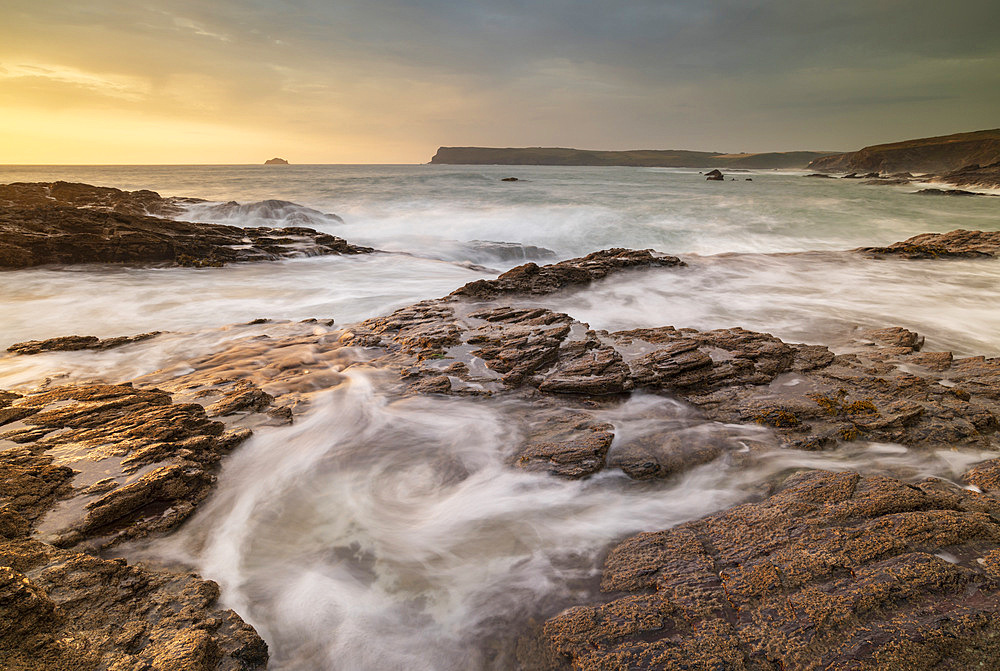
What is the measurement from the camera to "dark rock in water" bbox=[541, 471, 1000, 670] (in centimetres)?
206

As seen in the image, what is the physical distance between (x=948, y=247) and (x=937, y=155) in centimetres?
8940

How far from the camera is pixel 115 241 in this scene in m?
11.4

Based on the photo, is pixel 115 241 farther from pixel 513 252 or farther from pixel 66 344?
pixel 513 252

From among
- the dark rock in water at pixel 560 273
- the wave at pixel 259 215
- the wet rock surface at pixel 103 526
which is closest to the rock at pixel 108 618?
the wet rock surface at pixel 103 526

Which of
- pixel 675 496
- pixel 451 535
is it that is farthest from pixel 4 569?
pixel 675 496

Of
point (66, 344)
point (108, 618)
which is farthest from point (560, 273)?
point (108, 618)

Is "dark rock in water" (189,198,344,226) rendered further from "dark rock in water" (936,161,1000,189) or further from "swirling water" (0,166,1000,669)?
"dark rock in water" (936,161,1000,189)

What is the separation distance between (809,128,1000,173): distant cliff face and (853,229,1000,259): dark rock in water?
69.3m

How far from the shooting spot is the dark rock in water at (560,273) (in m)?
8.89

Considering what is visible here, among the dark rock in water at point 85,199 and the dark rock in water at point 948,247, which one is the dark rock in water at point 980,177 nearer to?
the dark rock in water at point 948,247

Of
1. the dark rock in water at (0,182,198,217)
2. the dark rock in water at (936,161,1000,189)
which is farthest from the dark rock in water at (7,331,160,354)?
the dark rock in water at (936,161,1000,189)

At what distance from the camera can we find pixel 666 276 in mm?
10688

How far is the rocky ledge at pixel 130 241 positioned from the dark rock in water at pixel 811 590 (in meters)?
13.0

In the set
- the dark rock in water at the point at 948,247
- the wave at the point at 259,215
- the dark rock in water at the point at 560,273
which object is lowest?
the dark rock in water at the point at 560,273
